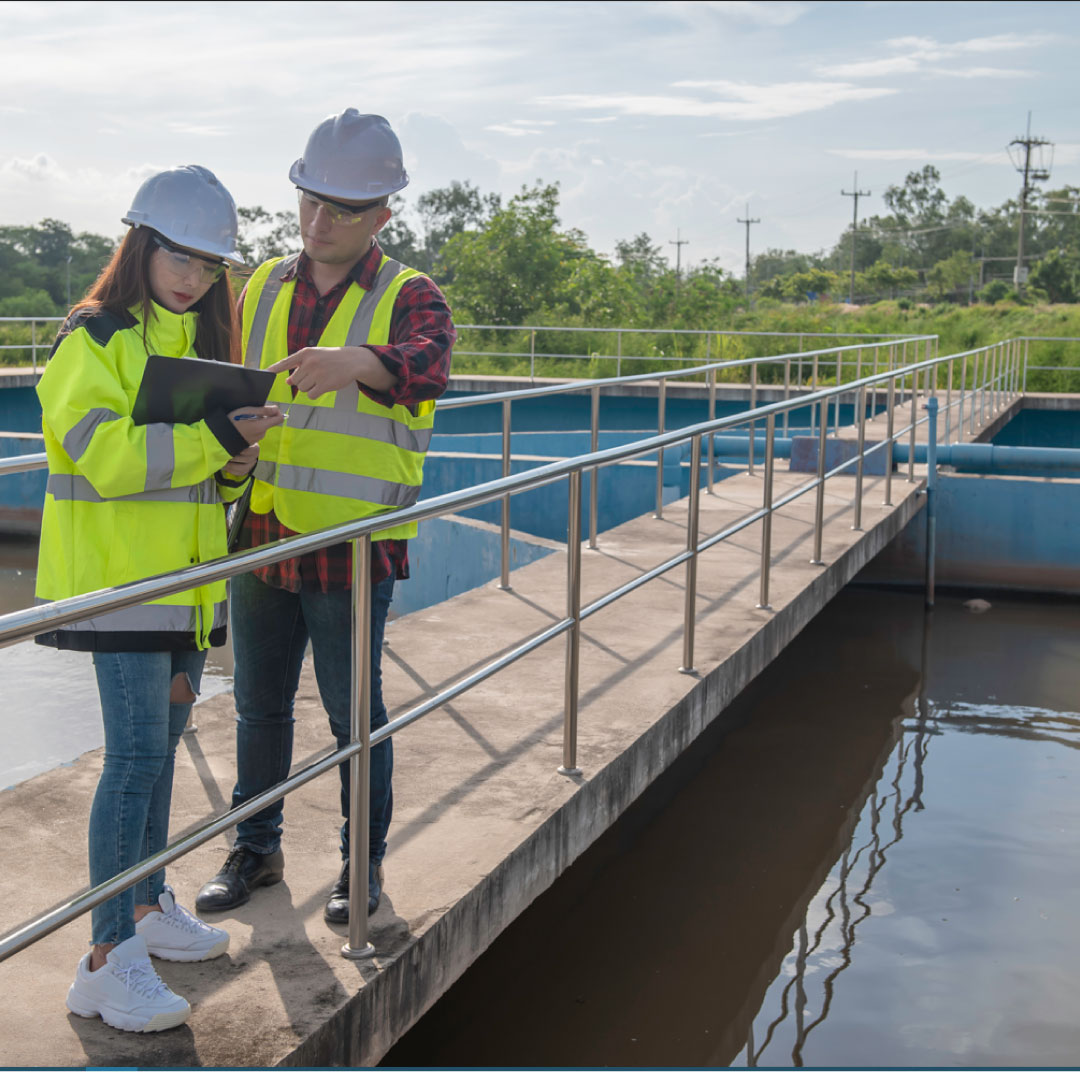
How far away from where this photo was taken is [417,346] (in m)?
2.49

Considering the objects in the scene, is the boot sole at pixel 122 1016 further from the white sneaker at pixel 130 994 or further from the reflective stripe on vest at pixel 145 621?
the reflective stripe on vest at pixel 145 621

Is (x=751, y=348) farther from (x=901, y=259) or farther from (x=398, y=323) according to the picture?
(x=901, y=259)

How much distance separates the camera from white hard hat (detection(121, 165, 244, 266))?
2246 millimetres

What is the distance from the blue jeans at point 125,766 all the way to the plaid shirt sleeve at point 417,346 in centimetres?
69

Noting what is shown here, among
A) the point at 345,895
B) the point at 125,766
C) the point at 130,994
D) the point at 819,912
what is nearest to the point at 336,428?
the point at 125,766

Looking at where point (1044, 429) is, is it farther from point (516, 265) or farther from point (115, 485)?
point (115, 485)

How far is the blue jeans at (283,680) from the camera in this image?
262 cm

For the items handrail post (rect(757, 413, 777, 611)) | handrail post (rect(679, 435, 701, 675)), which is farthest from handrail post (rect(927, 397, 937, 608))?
handrail post (rect(679, 435, 701, 675))

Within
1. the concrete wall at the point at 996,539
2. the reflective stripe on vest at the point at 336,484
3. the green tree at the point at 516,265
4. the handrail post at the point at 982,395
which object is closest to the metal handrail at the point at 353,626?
the reflective stripe on vest at the point at 336,484

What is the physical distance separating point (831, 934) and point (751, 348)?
18.7 m

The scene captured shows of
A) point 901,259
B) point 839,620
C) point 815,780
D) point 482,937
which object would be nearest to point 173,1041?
point 482,937

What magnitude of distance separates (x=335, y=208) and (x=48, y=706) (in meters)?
4.91

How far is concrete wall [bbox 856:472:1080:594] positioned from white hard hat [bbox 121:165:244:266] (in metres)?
8.64

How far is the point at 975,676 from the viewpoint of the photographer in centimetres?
788
